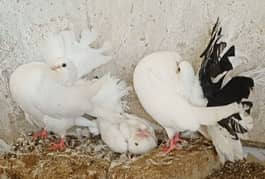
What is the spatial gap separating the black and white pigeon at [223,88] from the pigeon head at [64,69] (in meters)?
Answer: 0.33

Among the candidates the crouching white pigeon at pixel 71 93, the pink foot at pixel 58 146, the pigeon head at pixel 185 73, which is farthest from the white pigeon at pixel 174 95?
the pink foot at pixel 58 146

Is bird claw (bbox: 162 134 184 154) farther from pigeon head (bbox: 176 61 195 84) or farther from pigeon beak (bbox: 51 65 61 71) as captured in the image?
pigeon beak (bbox: 51 65 61 71)

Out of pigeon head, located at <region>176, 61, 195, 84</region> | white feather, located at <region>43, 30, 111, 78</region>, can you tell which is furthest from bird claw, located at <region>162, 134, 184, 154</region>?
white feather, located at <region>43, 30, 111, 78</region>

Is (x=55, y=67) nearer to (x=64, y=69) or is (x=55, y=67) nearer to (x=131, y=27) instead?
(x=64, y=69)

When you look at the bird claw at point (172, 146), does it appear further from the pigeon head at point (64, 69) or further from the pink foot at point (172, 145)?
the pigeon head at point (64, 69)

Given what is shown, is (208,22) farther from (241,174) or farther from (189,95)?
(241,174)

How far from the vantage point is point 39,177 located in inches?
60.1

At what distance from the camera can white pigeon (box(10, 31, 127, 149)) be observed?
5.10 ft

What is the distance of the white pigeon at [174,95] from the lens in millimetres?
1483

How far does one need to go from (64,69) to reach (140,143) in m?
0.27

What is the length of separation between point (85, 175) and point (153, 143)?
8.0 inches

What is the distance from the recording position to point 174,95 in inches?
58.6

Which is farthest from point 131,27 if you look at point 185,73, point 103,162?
point 103,162

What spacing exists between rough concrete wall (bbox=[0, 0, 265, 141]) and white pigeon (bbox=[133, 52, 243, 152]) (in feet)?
0.56
